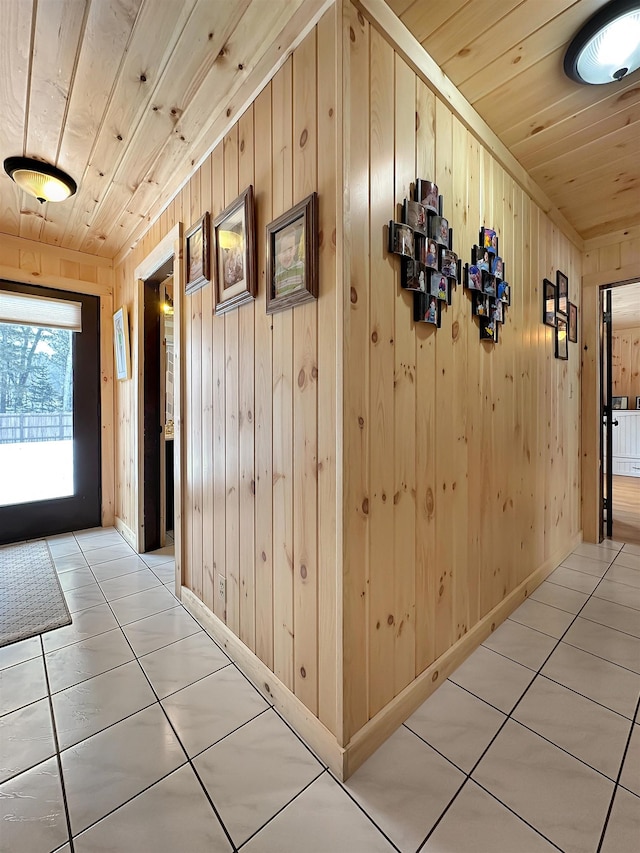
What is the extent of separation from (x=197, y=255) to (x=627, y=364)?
7289 millimetres

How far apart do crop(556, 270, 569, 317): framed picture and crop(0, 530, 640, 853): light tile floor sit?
1.99 metres

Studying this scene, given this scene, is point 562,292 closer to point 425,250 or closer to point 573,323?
point 573,323

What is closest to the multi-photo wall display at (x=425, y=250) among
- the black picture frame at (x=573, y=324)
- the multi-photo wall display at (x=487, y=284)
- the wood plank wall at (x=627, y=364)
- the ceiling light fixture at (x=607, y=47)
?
the multi-photo wall display at (x=487, y=284)

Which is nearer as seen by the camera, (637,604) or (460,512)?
(460,512)

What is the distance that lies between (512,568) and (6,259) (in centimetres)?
419

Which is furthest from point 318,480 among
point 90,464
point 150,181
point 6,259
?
point 6,259

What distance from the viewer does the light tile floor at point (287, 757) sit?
97cm

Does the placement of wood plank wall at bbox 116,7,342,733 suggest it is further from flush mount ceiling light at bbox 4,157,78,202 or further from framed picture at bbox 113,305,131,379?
framed picture at bbox 113,305,131,379

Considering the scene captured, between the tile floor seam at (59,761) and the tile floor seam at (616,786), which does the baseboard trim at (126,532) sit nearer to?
the tile floor seam at (59,761)

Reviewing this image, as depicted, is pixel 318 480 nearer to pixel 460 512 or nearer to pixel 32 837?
pixel 460 512

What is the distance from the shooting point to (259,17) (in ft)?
4.12

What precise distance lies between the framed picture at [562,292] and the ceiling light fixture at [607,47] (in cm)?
127

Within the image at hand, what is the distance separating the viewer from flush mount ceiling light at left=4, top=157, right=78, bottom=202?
6.78 ft

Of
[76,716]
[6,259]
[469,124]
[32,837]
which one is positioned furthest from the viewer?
[6,259]
